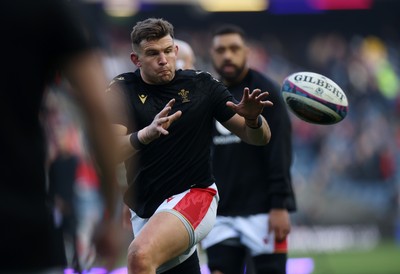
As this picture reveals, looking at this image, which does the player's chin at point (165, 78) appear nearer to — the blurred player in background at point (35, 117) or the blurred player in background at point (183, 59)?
the blurred player in background at point (183, 59)

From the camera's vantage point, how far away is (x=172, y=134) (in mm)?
5441

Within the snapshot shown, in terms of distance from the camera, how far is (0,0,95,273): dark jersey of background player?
2908mm

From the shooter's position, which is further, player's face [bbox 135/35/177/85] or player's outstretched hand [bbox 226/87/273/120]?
player's face [bbox 135/35/177/85]

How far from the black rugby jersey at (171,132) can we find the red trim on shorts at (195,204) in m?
0.05

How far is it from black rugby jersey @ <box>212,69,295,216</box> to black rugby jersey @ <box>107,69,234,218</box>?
4.62 ft

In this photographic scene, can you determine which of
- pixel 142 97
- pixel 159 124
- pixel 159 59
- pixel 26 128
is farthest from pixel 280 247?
pixel 26 128

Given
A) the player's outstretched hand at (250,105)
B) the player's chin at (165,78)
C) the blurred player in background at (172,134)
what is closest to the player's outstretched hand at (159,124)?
the blurred player in background at (172,134)

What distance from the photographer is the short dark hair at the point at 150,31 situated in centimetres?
548

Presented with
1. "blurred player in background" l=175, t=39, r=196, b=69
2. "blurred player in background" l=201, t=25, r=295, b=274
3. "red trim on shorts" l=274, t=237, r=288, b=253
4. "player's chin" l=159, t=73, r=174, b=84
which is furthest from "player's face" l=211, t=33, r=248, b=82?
"player's chin" l=159, t=73, r=174, b=84

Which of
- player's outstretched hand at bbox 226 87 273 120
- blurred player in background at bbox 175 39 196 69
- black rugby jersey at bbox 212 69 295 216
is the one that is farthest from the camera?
blurred player in background at bbox 175 39 196 69

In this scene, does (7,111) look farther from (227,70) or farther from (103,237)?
(227,70)

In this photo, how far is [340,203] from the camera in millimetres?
21344

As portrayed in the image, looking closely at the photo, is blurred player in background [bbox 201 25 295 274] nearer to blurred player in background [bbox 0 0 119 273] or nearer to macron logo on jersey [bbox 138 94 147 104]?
macron logo on jersey [bbox 138 94 147 104]

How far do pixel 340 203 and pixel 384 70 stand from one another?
13.4ft
